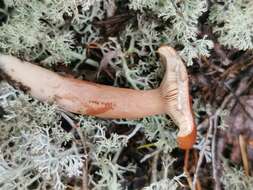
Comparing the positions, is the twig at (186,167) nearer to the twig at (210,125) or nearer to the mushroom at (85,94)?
the twig at (210,125)

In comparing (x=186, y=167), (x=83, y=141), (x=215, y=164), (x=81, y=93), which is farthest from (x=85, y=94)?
(x=215, y=164)

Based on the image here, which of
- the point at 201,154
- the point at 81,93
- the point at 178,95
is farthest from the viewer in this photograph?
the point at 201,154

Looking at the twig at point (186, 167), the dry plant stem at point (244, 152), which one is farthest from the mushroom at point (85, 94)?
the dry plant stem at point (244, 152)

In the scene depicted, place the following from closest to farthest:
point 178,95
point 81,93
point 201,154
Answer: point 178,95, point 81,93, point 201,154

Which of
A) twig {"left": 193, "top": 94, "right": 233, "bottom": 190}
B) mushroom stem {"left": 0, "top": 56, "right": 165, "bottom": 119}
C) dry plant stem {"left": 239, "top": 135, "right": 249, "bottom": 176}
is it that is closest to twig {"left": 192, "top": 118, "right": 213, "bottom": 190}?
twig {"left": 193, "top": 94, "right": 233, "bottom": 190}

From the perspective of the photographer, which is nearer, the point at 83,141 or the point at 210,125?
the point at 83,141

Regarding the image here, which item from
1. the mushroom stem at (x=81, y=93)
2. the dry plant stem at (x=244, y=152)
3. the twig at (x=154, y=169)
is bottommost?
the twig at (x=154, y=169)

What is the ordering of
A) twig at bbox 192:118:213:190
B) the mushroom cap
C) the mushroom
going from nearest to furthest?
the mushroom cap → the mushroom → twig at bbox 192:118:213:190

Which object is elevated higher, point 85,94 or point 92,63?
point 92,63

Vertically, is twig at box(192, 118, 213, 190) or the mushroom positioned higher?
the mushroom

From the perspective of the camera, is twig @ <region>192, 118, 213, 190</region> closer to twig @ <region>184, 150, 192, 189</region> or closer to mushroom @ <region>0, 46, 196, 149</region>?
twig @ <region>184, 150, 192, 189</region>

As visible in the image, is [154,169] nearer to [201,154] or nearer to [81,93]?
[201,154]
